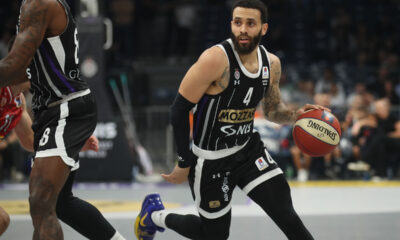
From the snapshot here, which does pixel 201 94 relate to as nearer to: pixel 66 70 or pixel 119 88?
pixel 66 70

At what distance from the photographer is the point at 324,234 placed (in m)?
6.02

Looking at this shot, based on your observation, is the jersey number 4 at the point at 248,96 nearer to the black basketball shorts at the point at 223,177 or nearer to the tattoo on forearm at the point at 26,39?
the black basketball shorts at the point at 223,177

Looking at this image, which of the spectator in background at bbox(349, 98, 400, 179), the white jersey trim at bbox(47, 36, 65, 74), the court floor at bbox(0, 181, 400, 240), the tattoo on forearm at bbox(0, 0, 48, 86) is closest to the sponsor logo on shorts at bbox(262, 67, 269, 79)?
the white jersey trim at bbox(47, 36, 65, 74)

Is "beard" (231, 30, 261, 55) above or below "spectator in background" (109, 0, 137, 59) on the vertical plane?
above

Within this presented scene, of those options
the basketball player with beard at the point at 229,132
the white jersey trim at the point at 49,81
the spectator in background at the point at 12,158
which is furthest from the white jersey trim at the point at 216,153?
the spectator in background at the point at 12,158

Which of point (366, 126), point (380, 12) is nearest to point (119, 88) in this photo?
point (366, 126)

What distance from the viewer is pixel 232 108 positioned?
444 cm

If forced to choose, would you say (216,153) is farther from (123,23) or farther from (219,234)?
(123,23)

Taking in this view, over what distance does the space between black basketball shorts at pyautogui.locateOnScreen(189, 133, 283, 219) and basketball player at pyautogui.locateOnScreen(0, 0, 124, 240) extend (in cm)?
83

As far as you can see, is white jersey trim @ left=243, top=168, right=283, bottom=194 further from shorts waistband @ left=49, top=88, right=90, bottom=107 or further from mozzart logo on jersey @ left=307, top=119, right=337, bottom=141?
shorts waistband @ left=49, top=88, right=90, bottom=107

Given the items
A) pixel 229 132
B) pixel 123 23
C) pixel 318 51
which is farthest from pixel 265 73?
pixel 123 23

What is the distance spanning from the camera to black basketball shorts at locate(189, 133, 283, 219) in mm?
4484

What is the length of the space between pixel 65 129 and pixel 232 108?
111cm

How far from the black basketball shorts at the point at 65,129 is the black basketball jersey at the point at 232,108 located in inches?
30.0
